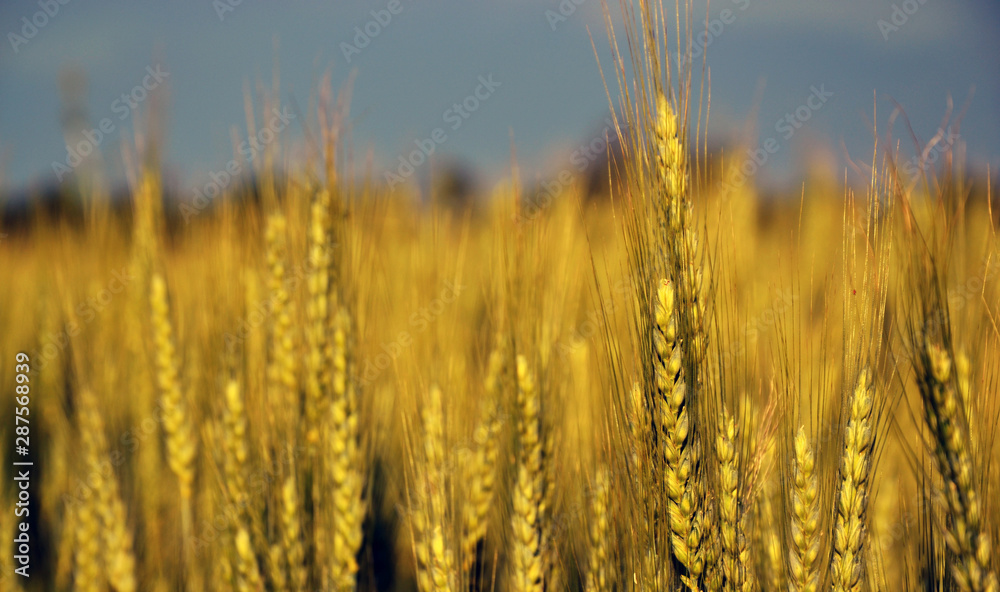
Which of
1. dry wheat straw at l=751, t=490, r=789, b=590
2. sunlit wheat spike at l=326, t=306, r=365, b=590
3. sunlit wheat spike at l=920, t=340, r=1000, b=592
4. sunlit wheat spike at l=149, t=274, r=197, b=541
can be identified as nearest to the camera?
sunlit wheat spike at l=920, t=340, r=1000, b=592

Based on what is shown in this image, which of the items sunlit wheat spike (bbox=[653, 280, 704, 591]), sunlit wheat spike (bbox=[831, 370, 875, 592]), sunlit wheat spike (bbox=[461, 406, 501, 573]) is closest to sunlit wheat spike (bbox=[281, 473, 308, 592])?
sunlit wheat spike (bbox=[461, 406, 501, 573])

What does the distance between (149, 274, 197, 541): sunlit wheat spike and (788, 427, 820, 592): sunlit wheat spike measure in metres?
2.35

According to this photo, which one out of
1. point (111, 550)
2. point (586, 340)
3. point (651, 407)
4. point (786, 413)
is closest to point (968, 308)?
point (786, 413)

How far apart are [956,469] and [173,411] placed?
9.33ft

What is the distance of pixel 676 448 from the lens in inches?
54.1

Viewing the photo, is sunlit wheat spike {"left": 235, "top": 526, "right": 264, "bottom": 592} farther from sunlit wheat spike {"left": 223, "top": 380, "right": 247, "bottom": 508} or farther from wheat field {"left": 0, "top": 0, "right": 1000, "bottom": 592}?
sunlit wheat spike {"left": 223, "top": 380, "right": 247, "bottom": 508}

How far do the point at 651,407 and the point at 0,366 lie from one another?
3959 mm

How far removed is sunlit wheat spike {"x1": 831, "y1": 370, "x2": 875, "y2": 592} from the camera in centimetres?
134

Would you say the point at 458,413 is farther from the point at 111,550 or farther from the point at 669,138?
the point at 111,550

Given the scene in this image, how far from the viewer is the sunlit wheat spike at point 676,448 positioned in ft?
Result: 4.47

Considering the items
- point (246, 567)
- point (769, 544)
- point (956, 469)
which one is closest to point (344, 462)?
point (246, 567)

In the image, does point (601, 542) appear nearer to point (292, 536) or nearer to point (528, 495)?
point (528, 495)

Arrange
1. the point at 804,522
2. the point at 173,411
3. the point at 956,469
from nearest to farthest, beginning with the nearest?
the point at 956,469, the point at 804,522, the point at 173,411

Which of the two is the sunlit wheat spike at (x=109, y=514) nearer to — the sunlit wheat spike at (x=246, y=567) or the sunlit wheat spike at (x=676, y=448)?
the sunlit wheat spike at (x=246, y=567)
